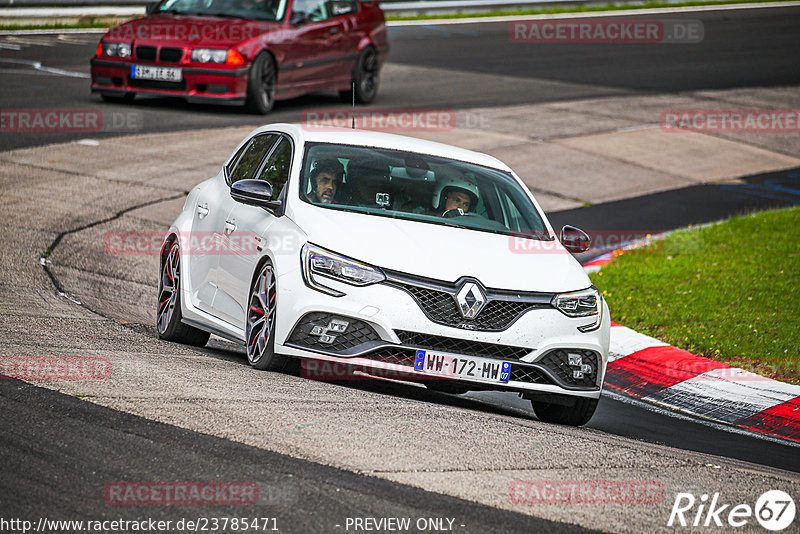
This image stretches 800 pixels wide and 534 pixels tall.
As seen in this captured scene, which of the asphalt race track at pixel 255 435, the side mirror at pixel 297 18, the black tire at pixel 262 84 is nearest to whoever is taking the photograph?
the asphalt race track at pixel 255 435

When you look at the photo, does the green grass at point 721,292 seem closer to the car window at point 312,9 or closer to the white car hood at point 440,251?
the white car hood at point 440,251

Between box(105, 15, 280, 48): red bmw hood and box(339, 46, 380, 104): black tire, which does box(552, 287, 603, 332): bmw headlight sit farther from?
box(339, 46, 380, 104): black tire

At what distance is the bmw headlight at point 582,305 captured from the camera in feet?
23.4

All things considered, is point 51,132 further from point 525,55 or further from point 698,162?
point 525,55

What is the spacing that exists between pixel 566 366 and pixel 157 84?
11508mm

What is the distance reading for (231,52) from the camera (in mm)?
17172

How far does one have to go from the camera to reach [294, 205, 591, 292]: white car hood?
6934 millimetres

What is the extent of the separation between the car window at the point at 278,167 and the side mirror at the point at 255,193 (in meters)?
0.21

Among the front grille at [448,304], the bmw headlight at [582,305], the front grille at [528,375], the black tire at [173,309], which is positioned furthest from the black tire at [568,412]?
the black tire at [173,309]

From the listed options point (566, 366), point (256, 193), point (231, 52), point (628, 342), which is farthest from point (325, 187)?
point (231, 52)

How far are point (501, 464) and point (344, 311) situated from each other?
1.54 meters

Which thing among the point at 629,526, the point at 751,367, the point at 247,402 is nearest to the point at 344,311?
the point at 247,402

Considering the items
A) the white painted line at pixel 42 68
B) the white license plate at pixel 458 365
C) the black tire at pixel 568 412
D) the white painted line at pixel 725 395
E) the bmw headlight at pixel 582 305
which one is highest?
the bmw headlight at pixel 582 305

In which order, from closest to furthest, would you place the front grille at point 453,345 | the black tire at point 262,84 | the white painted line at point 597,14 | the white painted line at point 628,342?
the front grille at point 453,345 < the white painted line at point 628,342 < the black tire at point 262,84 < the white painted line at point 597,14
